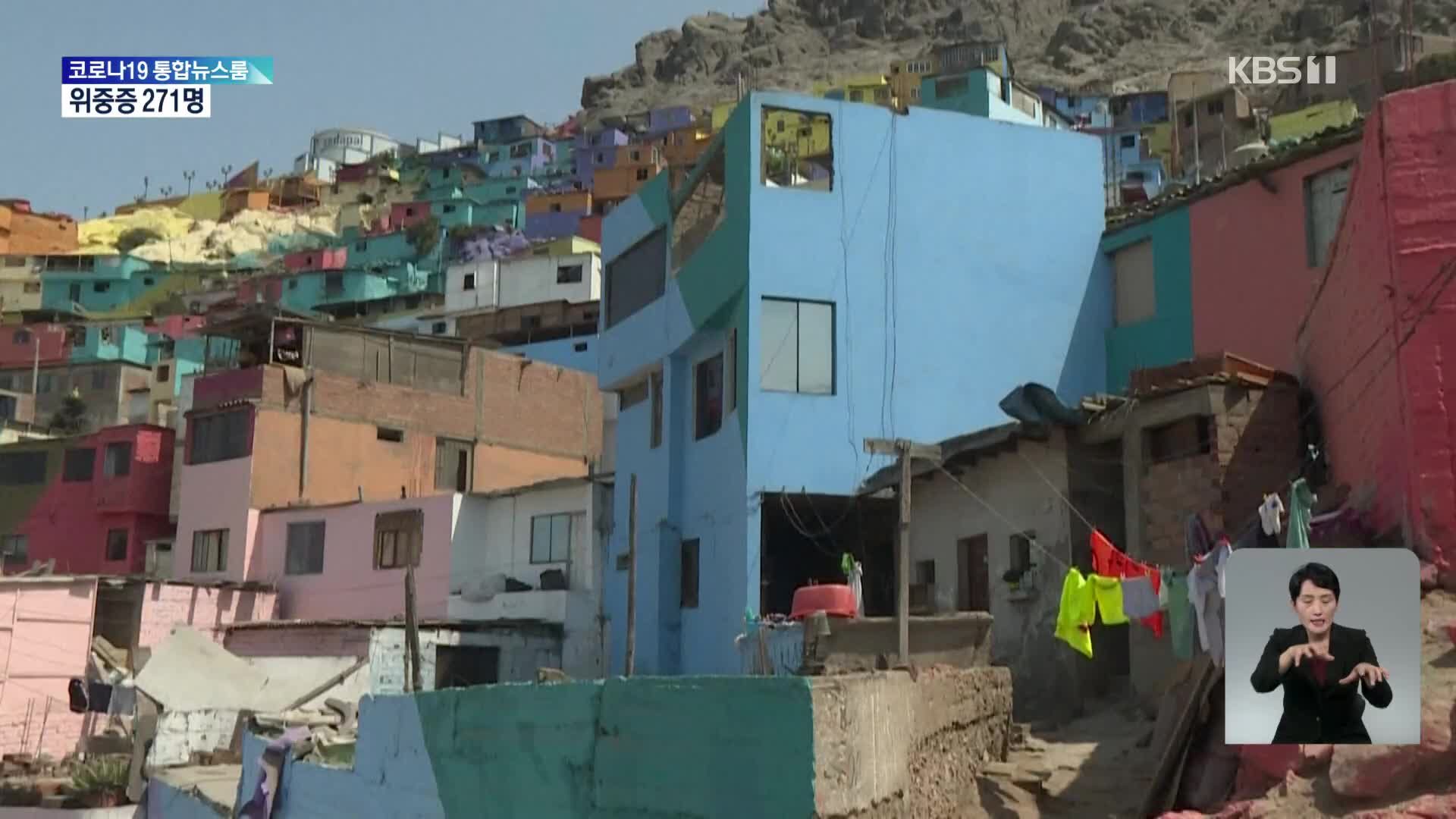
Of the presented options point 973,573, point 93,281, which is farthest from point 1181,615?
point 93,281

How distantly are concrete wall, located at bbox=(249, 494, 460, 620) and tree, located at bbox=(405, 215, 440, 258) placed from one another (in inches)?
1687

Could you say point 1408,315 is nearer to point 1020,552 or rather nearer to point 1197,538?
point 1197,538

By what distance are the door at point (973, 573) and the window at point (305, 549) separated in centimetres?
2104

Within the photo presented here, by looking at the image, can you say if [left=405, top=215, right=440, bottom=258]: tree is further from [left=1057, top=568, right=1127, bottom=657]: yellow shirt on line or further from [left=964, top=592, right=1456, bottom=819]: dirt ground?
[left=1057, top=568, right=1127, bottom=657]: yellow shirt on line

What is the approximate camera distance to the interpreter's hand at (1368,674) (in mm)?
7703

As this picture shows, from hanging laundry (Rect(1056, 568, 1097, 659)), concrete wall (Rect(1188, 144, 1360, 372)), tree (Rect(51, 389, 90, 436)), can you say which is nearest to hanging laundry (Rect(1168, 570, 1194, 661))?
hanging laundry (Rect(1056, 568, 1097, 659))

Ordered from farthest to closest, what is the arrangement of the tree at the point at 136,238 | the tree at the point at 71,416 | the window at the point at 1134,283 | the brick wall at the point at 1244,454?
the tree at the point at 136,238, the tree at the point at 71,416, the window at the point at 1134,283, the brick wall at the point at 1244,454

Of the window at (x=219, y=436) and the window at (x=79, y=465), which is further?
the window at (x=79, y=465)

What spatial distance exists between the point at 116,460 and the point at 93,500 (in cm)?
144

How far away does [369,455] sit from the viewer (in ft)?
132

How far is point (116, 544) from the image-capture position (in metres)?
43.6

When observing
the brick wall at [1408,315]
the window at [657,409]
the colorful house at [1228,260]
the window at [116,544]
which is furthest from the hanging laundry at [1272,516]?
the window at [116,544]

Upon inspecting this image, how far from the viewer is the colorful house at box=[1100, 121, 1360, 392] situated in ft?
67.8

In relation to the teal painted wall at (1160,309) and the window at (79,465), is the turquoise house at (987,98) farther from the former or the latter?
the window at (79,465)
